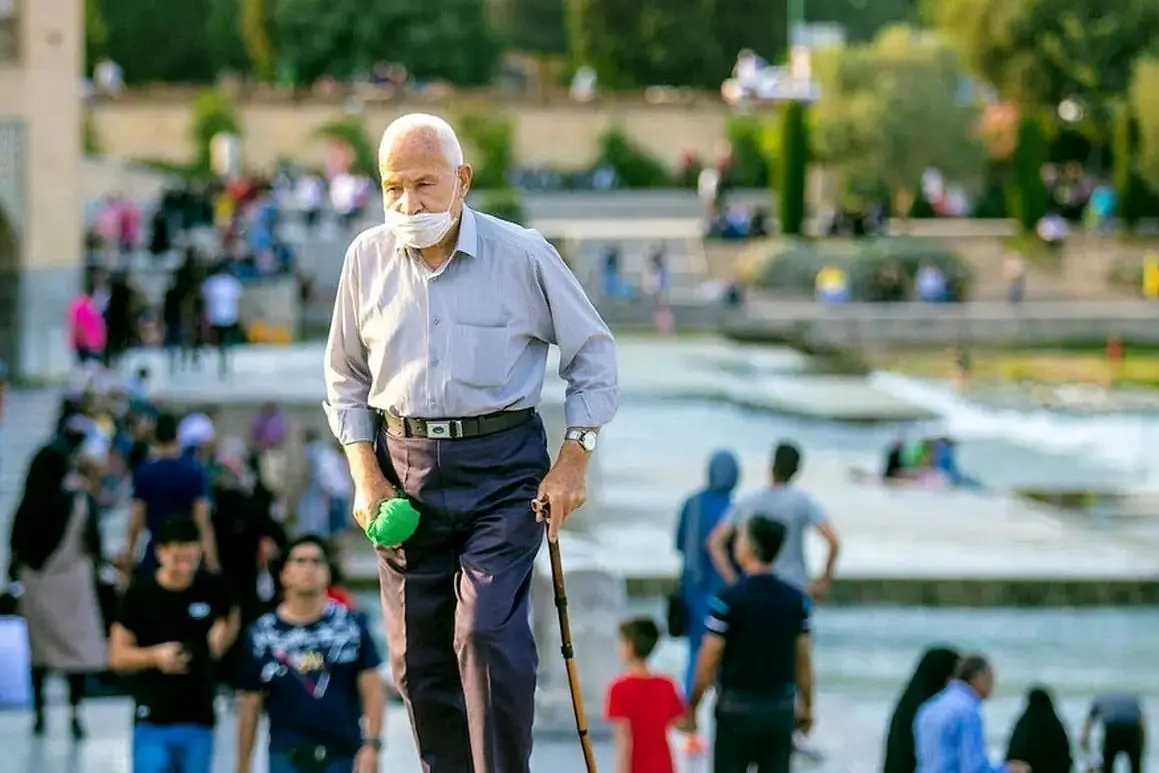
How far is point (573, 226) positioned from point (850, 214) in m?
5.76

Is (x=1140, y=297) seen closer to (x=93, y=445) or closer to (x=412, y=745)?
(x=93, y=445)

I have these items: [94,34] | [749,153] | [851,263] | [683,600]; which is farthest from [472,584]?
[94,34]

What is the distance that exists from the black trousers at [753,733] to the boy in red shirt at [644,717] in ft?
0.67

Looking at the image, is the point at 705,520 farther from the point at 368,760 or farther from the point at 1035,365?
the point at 1035,365

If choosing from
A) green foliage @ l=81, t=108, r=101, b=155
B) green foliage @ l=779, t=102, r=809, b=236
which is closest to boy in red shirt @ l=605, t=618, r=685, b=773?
green foliage @ l=779, t=102, r=809, b=236

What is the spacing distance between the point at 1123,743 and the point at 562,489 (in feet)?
23.0

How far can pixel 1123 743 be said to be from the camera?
11.3 m

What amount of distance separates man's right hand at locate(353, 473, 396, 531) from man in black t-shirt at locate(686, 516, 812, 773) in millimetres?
3310

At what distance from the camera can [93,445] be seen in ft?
58.3

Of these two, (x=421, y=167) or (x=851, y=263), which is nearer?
(x=421, y=167)

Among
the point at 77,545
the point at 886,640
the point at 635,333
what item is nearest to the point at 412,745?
the point at 77,545

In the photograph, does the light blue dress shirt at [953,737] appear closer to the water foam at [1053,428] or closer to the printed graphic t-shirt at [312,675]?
the printed graphic t-shirt at [312,675]

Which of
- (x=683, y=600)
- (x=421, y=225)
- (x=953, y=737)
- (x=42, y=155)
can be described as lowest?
(x=953, y=737)

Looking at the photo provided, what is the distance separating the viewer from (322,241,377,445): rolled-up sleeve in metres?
4.98
